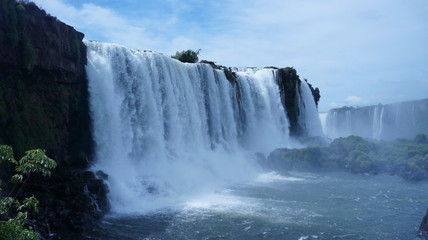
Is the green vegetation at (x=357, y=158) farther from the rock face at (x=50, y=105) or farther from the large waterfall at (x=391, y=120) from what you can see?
the large waterfall at (x=391, y=120)

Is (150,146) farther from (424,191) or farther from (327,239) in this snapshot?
(424,191)

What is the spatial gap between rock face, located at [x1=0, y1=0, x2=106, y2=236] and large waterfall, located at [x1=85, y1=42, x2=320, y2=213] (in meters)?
1.00

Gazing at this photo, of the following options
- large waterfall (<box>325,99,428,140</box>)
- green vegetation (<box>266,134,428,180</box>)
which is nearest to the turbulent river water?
green vegetation (<box>266,134,428,180</box>)

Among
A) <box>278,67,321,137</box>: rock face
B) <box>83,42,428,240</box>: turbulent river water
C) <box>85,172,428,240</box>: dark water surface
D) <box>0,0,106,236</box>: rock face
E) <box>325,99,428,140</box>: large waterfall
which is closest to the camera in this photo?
<box>85,172,428,240</box>: dark water surface

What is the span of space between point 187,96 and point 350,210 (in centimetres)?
1400

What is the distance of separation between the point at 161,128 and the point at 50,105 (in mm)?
7047

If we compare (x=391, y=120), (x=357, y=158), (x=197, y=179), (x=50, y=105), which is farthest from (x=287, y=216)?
(x=391, y=120)

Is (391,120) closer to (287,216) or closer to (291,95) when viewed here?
(291,95)

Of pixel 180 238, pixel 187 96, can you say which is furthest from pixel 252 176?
pixel 180 238

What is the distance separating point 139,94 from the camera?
21.6m

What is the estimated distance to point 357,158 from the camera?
28.5 m

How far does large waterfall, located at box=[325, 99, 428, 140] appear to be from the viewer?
5391cm

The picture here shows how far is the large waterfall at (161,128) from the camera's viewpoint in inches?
730

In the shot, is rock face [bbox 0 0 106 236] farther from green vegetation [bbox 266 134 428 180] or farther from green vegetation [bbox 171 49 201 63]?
green vegetation [bbox 171 49 201 63]
